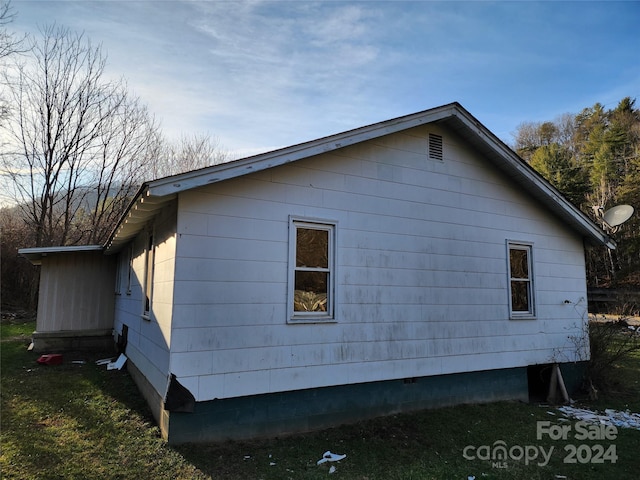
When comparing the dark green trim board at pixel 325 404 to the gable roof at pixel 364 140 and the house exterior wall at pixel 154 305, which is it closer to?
the house exterior wall at pixel 154 305

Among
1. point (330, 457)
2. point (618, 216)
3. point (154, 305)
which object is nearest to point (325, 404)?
point (330, 457)

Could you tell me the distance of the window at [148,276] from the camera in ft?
23.6

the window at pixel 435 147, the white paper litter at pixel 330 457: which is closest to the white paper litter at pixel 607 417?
the white paper litter at pixel 330 457

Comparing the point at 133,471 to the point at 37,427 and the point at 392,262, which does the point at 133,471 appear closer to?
the point at 37,427

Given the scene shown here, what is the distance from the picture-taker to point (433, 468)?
16.1 feet

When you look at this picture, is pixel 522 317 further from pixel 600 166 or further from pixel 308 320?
pixel 600 166

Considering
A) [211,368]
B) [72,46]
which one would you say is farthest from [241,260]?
[72,46]

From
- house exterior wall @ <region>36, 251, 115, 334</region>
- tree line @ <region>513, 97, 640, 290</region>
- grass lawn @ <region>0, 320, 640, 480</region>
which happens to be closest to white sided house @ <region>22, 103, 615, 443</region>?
grass lawn @ <region>0, 320, 640, 480</region>

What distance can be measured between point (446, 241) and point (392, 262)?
136 cm

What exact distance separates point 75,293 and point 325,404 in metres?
10.0

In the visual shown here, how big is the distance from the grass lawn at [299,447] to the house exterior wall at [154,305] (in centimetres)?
73

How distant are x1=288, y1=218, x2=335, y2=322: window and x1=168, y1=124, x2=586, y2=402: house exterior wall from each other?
13cm

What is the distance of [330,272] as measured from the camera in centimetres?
630

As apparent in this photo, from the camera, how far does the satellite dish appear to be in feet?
32.3
